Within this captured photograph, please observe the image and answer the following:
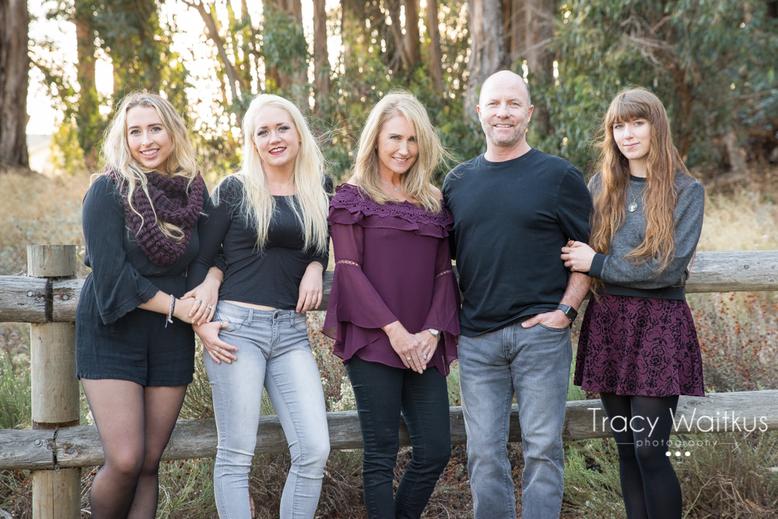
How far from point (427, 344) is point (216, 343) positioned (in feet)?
2.79

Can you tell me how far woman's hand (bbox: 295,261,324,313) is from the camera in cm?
355

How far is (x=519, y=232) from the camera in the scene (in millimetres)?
3527

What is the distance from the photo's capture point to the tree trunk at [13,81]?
17.9 metres

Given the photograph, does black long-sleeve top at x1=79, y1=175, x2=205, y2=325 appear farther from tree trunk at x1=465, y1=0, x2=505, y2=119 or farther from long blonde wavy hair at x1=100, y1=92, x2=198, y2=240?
tree trunk at x1=465, y1=0, x2=505, y2=119

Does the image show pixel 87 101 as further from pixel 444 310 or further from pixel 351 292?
pixel 444 310

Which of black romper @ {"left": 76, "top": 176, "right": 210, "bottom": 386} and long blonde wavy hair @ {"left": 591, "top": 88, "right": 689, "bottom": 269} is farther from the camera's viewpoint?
long blonde wavy hair @ {"left": 591, "top": 88, "right": 689, "bottom": 269}

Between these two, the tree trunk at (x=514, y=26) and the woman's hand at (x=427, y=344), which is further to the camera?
the tree trunk at (x=514, y=26)

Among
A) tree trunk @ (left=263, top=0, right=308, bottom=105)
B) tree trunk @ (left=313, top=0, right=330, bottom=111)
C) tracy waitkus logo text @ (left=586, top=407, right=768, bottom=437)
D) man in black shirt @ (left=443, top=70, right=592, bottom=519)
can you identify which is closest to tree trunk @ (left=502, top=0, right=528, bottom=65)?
tree trunk @ (left=313, top=0, right=330, bottom=111)

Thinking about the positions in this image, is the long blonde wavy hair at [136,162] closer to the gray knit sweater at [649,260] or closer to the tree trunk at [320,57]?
the gray knit sweater at [649,260]

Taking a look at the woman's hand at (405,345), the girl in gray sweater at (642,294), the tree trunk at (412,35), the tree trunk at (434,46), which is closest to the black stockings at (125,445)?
the woman's hand at (405,345)

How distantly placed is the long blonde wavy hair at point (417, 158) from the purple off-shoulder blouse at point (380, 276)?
68 millimetres

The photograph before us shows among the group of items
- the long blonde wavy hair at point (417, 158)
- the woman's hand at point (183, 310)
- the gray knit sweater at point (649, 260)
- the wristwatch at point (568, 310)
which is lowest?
the wristwatch at point (568, 310)

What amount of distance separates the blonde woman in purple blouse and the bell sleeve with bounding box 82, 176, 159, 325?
0.80 meters

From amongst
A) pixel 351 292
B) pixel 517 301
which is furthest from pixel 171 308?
pixel 517 301
